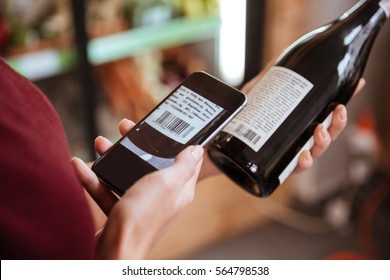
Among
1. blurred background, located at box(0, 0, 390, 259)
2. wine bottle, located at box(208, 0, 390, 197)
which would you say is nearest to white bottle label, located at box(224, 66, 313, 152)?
wine bottle, located at box(208, 0, 390, 197)

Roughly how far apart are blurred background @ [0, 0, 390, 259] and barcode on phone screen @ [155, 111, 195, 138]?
0.67 metres

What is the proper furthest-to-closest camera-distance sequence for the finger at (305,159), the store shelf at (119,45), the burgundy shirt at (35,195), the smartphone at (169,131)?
the store shelf at (119,45), the finger at (305,159), the smartphone at (169,131), the burgundy shirt at (35,195)

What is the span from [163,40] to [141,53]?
0.17m

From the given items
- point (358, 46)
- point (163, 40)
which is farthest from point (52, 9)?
point (358, 46)

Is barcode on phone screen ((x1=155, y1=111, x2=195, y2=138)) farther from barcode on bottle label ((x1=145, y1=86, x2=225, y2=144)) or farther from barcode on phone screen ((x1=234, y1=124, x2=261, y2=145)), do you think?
barcode on phone screen ((x1=234, y1=124, x2=261, y2=145))

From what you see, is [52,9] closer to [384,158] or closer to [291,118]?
[291,118]

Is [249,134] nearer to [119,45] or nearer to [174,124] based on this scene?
[174,124]

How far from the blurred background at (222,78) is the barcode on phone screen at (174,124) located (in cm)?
67

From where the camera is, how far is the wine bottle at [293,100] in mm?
687

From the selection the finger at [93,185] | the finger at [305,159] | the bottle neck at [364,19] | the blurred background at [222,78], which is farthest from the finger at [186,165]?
the blurred background at [222,78]

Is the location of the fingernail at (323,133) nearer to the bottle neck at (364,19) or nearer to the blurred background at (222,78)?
the bottle neck at (364,19)

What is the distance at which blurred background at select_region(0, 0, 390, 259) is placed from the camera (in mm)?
1313

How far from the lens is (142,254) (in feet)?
1.65

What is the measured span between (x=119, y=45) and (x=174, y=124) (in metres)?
0.82
